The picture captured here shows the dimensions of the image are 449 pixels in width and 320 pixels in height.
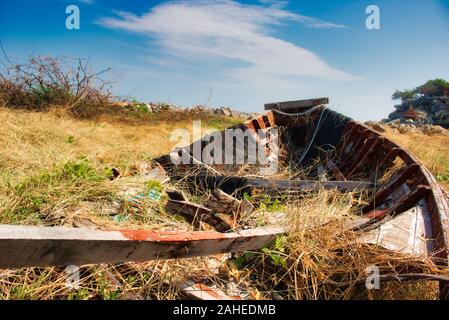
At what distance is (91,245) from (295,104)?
7335mm

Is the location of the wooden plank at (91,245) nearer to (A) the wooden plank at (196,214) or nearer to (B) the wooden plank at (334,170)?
(A) the wooden plank at (196,214)

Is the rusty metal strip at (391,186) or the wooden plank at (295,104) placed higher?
the wooden plank at (295,104)

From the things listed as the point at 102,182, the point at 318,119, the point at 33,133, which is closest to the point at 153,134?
the point at 33,133

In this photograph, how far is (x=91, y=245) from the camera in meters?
1.45

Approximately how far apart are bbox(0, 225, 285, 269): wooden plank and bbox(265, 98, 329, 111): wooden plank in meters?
6.43

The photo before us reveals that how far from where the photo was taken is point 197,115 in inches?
634

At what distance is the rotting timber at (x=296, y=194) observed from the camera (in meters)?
1.39

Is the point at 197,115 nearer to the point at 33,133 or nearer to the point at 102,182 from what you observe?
the point at 33,133

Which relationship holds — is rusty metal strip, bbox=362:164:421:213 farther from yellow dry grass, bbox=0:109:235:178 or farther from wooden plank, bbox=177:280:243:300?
yellow dry grass, bbox=0:109:235:178

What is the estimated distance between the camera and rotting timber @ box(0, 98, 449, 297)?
1.39 m

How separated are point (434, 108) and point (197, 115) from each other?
31.8 metres

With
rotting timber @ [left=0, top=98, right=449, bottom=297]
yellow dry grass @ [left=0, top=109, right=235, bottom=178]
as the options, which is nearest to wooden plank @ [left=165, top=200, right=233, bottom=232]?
rotting timber @ [left=0, top=98, right=449, bottom=297]

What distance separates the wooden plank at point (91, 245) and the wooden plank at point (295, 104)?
6428 mm

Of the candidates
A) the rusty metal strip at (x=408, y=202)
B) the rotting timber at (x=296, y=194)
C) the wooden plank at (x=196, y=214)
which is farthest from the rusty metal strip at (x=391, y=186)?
the wooden plank at (x=196, y=214)
